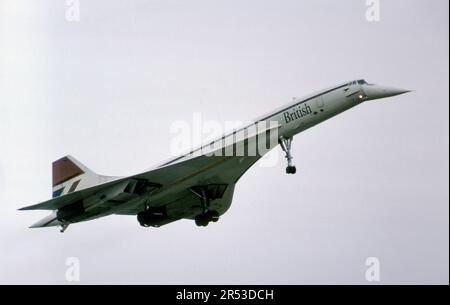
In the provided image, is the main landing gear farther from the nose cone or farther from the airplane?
the nose cone

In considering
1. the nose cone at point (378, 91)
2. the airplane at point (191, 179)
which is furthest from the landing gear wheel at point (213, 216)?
the nose cone at point (378, 91)

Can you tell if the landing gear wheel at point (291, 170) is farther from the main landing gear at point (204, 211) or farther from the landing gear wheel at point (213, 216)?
the landing gear wheel at point (213, 216)

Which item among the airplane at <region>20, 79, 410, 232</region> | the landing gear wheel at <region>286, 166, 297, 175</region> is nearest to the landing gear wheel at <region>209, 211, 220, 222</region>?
the airplane at <region>20, 79, 410, 232</region>

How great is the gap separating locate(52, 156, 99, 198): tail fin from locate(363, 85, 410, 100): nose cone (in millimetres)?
9388

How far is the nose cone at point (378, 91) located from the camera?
2588 cm

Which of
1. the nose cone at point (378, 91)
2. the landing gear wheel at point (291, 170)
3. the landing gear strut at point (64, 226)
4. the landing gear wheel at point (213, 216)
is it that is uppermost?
the nose cone at point (378, 91)

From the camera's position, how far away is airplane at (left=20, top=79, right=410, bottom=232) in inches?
1035

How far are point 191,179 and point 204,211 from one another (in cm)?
164

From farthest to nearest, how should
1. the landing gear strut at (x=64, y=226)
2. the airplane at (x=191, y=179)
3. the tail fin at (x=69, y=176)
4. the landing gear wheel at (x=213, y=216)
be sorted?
1. the tail fin at (x=69, y=176)
2. the landing gear wheel at (x=213, y=216)
3. the landing gear strut at (x=64, y=226)
4. the airplane at (x=191, y=179)

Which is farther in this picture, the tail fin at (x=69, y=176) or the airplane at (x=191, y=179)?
the tail fin at (x=69, y=176)

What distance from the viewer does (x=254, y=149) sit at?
88.1 feet

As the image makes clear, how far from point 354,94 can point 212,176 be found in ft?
17.3
